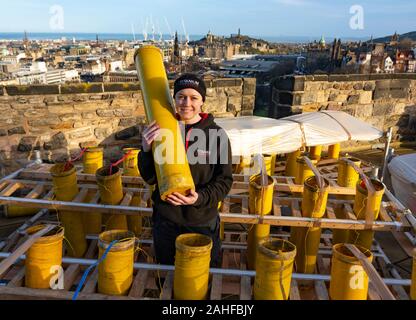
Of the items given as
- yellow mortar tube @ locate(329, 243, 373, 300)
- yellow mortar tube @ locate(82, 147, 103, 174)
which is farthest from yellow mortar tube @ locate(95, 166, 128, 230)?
yellow mortar tube @ locate(329, 243, 373, 300)

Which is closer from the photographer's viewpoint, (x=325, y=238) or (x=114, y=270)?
(x=114, y=270)

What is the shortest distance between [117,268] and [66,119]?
4.12 meters

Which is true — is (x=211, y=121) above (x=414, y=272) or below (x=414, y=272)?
above

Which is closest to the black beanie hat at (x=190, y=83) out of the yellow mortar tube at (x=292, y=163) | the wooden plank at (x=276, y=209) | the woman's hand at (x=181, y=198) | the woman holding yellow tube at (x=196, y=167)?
the woman holding yellow tube at (x=196, y=167)

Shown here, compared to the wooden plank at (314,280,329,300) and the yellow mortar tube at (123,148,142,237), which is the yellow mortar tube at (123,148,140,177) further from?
the wooden plank at (314,280,329,300)

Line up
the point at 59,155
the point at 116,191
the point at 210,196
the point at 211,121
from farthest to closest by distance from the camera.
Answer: the point at 59,155
the point at 116,191
the point at 211,121
the point at 210,196

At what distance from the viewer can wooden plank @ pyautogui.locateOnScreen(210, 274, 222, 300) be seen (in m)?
2.52

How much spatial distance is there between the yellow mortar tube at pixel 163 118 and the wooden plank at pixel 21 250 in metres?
1.02

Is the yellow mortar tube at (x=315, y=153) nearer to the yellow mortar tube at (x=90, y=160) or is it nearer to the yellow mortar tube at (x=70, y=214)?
the yellow mortar tube at (x=90, y=160)

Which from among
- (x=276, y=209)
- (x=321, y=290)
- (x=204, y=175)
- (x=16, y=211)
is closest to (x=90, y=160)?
(x=16, y=211)

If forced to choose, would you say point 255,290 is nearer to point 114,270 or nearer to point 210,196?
point 210,196

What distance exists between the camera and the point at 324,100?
760cm
